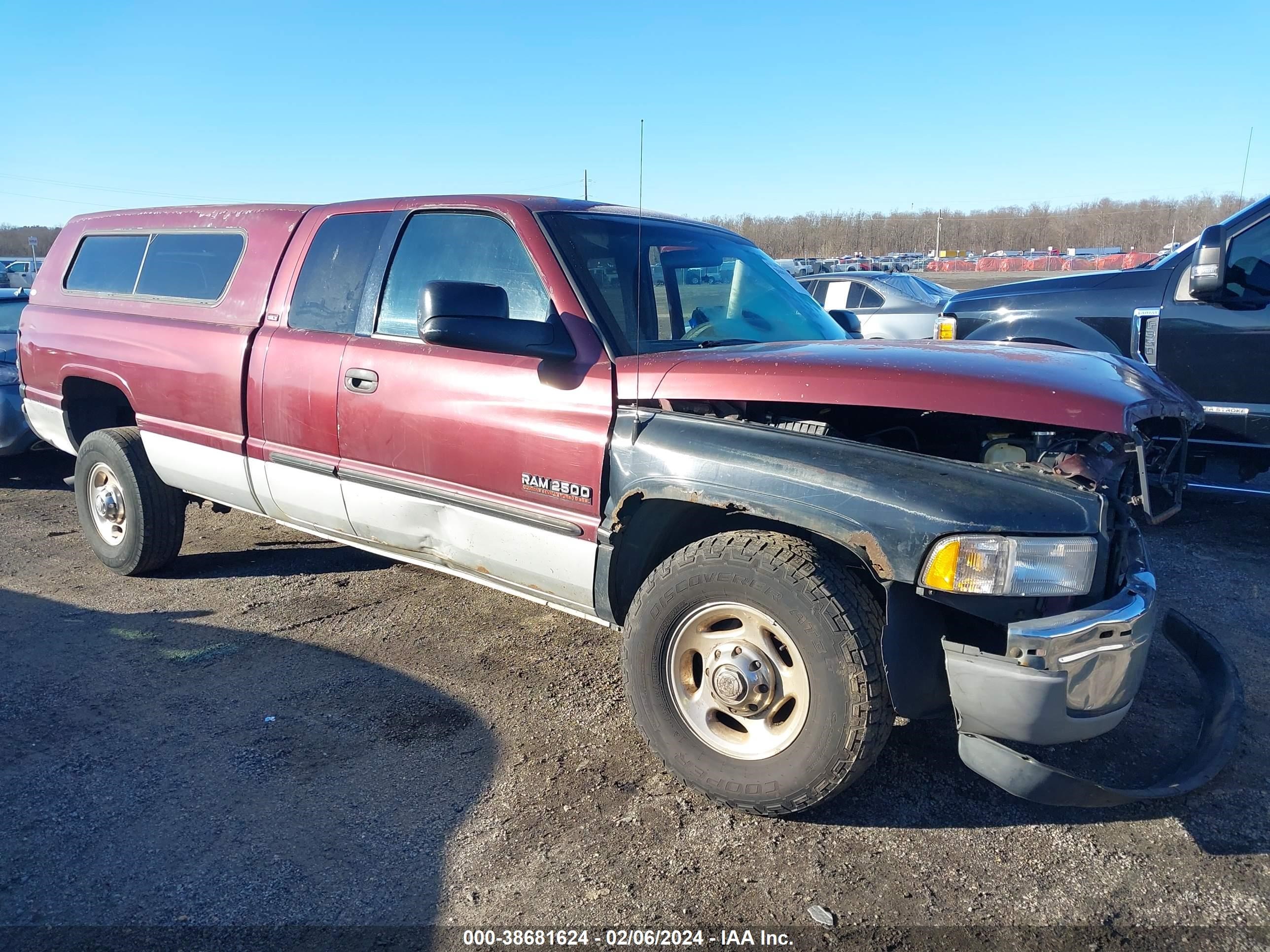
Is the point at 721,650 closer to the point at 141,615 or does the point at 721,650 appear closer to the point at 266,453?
the point at 266,453

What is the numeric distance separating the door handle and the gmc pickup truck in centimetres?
1

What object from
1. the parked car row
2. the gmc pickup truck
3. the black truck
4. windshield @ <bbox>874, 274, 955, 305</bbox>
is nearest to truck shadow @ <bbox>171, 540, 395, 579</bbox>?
the gmc pickup truck

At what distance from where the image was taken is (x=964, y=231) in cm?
7612

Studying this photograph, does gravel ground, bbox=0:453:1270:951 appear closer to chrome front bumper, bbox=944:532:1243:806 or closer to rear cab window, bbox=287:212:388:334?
chrome front bumper, bbox=944:532:1243:806

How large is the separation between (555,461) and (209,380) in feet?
7.25

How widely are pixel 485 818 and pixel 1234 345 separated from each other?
5.20 metres

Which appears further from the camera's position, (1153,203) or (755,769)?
(1153,203)

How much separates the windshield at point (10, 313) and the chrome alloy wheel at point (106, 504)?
11.3ft

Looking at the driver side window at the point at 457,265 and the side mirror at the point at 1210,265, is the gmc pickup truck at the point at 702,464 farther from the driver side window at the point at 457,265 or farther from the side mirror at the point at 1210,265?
the side mirror at the point at 1210,265

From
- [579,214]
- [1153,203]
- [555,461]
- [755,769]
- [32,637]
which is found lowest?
[32,637]

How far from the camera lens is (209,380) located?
4.43 metres

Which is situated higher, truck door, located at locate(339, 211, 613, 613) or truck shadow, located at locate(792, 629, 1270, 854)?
truck door, located at locate(339, 211, 613, 613)

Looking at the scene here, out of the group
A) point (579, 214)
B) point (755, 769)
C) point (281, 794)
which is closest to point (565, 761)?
point (755, 769)

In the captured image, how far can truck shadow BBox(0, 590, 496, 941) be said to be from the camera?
2.46m
